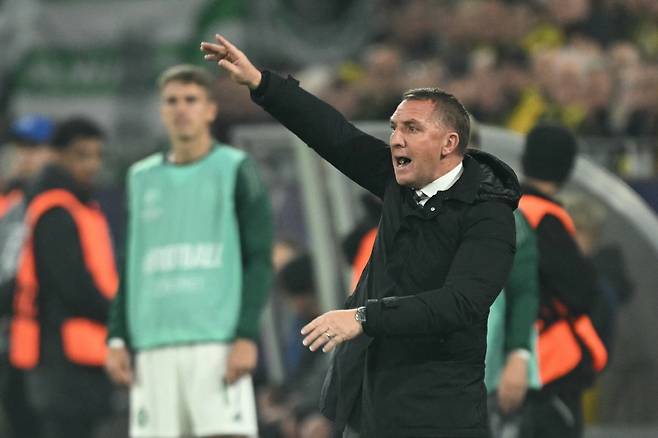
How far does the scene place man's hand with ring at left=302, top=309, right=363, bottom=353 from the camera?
17.7 feet

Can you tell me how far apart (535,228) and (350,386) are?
2.01 m

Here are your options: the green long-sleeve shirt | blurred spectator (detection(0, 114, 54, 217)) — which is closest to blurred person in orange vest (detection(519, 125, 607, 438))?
the green long-sleeve shirt

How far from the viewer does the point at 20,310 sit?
31.7ft

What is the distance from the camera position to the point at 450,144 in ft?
19.4

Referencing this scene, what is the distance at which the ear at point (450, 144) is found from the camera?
5883 millimetres

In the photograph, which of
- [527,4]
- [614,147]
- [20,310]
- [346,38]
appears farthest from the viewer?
[346,38]

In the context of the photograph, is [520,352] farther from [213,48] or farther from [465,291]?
[213,48]

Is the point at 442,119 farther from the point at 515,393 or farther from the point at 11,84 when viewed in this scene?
the point at 11,84

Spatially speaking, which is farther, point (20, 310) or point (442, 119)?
point (20, 310)

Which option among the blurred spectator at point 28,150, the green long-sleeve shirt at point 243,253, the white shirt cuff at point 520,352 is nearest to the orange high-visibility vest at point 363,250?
the green long-sleeve shirt at point 243,253

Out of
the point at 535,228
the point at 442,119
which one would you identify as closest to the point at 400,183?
the point at 442,119

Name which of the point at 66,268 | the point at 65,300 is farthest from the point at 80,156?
the point at 65,300

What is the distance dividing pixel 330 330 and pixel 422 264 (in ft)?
1.74

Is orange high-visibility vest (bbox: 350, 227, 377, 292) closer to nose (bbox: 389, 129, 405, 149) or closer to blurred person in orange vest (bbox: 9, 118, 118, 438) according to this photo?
blurred person in orange vest (bbox: 9, 118, 118, 438)
